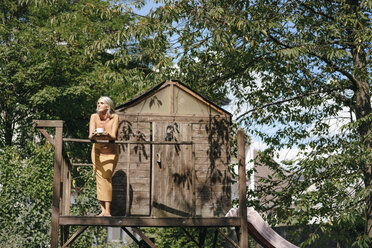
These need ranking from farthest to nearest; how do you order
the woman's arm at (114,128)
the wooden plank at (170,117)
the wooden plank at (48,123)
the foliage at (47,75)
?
the foliage at (47,75), the wooden plank at (170,117), the woman's arm at (114,128), the wooden plank at (48,123)

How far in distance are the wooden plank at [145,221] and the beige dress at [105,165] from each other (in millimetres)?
366

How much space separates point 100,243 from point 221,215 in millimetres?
8052

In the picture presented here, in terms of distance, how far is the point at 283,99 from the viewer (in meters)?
14.0

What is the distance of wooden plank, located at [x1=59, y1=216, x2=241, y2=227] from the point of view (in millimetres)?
7824

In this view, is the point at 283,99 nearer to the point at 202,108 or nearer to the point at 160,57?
the point at 160,57

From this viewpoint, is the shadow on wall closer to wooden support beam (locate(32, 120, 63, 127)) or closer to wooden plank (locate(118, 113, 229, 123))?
wooden plank (locate(118, 113, 229, 123))

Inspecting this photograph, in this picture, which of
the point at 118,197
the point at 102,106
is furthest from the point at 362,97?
the point at 102,106

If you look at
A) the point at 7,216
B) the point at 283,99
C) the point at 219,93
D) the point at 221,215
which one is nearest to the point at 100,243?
the point at 7,216

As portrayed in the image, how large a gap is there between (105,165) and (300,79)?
6819 millimetres

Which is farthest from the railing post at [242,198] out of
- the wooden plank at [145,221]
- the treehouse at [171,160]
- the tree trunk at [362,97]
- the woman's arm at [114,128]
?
the tree trunk at [362,97]

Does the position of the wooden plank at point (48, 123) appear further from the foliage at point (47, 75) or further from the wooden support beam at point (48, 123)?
the foliage at point (47, 75)

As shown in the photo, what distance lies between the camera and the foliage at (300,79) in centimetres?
1072

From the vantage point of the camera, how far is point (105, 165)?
7934 millimetres

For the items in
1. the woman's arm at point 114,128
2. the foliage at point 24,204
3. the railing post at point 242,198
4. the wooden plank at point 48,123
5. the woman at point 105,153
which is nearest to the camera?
the wooden plank at point 48,123
